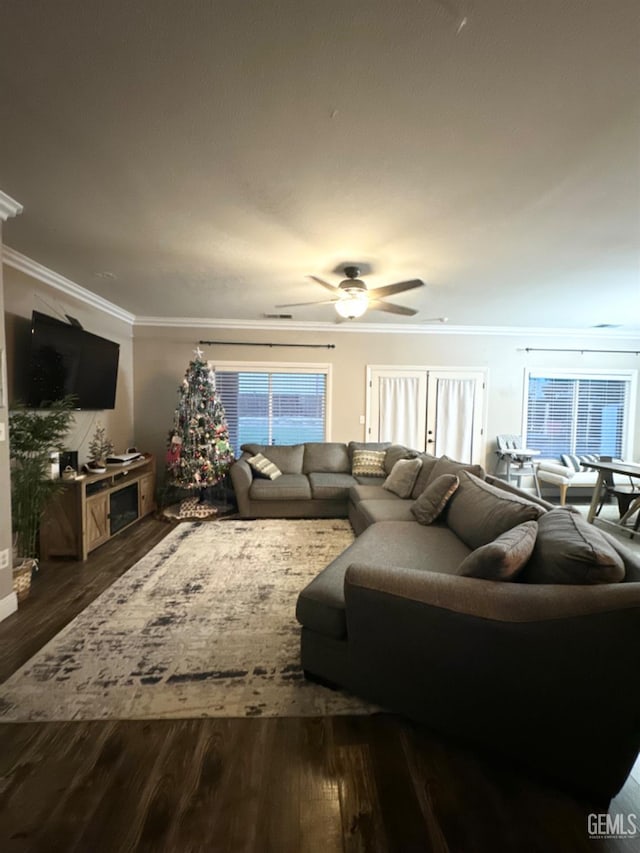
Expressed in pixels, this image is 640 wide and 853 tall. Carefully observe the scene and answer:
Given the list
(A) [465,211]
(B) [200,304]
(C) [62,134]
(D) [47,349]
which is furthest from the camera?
(B) [200,304]

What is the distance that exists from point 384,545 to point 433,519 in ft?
2.21

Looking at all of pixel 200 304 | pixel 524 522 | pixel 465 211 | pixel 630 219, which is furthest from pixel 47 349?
pixel 630 219

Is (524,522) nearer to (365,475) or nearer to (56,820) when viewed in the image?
(56,820)

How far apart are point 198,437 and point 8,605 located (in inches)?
99.3

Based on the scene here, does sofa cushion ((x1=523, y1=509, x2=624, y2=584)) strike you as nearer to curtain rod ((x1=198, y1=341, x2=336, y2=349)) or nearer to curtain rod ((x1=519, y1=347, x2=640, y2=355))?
curtain rod ((x1=198, y1=341, x2=336, y2=349))

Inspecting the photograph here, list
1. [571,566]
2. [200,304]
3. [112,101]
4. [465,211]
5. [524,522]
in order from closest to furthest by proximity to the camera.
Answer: [571,566] → [112,101] → [524,522] → [465,211] → [200,304]

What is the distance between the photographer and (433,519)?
273cm

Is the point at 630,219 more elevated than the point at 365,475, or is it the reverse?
the point at 630,219

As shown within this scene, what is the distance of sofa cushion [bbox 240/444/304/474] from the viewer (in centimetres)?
497

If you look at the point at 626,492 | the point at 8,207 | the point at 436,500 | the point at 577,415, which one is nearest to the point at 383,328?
the point at 436,500

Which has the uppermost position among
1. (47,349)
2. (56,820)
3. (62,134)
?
(62,134)

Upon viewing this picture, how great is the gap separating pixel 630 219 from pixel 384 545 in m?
2.78

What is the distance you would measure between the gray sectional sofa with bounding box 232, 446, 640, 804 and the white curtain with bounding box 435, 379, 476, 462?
4.05 metres

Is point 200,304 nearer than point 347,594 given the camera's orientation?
No
